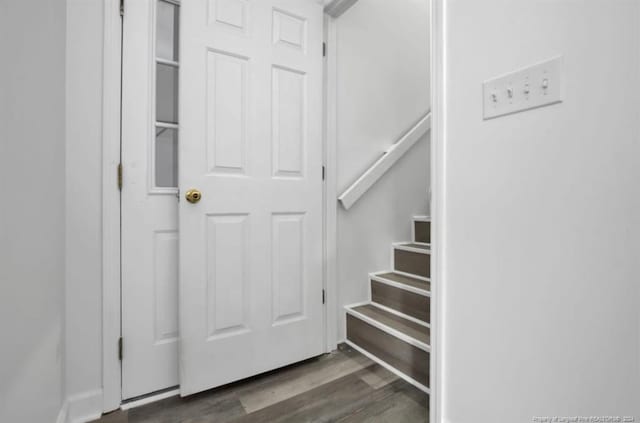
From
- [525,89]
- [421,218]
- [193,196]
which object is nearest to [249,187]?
[193,196]

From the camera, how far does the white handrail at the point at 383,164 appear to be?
5.99 feet

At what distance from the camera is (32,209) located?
2.79 feet

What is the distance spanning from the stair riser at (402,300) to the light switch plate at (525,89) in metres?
1.03

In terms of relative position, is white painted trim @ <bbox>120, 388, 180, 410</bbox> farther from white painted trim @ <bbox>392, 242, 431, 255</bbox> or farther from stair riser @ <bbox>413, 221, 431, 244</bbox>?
stair riser @ <bbox>413, 221, 431, 244</bbox>

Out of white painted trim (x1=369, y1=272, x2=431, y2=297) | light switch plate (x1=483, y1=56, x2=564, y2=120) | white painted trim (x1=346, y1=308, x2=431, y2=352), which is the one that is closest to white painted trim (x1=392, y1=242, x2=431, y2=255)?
white painted trim (x1=369, y1=272, x2=431, y2=297)

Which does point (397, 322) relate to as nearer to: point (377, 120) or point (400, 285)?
point (400, 285)

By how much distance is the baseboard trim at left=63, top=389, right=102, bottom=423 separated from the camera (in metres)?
1.19

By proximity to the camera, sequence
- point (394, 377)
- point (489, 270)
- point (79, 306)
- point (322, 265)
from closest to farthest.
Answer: point (489, 270)
point (79, 306)
point (394, 377)
point (322, 265)

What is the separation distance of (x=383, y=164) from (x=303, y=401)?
1.40 m

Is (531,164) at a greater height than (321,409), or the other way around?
(531,164)

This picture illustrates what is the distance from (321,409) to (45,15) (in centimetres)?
175

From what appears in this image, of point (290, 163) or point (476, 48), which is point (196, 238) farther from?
point (476, 48)

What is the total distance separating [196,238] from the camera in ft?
4.42

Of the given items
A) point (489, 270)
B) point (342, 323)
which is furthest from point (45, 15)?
point (342, 323)
